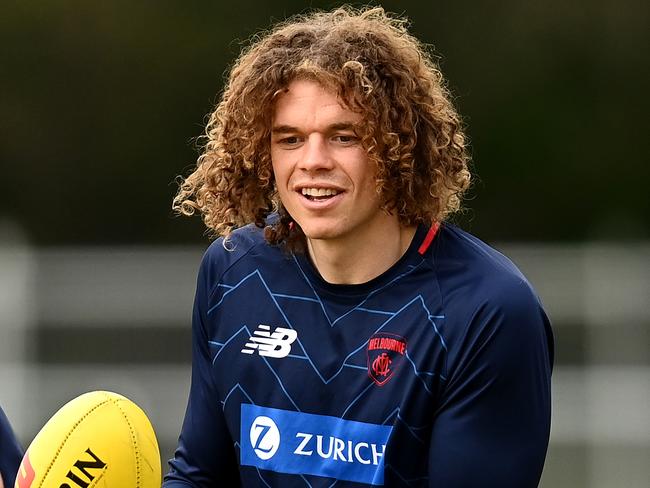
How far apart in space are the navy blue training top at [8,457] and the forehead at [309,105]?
3.60 feet

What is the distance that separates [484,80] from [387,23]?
8.13m

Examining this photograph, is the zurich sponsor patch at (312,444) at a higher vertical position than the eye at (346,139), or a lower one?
lower

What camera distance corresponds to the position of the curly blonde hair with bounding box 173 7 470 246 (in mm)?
3859

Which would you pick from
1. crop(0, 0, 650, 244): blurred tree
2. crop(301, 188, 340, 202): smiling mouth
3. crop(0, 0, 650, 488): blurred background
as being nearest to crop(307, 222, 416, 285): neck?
crop(301, 188, 340, 202): smiling mouth

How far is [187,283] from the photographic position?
358 inches

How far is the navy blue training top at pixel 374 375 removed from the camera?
147 inches

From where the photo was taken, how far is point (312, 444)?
3.90 meters

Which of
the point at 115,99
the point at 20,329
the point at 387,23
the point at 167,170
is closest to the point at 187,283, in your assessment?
the point at 20,329

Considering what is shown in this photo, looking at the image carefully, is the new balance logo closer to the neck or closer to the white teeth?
the neck

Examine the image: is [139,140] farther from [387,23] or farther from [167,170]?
[387,23]

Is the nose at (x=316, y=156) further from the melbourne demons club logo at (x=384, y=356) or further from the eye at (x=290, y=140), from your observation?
the melbourne demons club logo at (x=384, y=356)

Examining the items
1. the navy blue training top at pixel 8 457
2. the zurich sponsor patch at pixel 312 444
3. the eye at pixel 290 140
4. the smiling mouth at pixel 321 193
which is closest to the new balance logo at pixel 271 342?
the zurich sponsor patch at pixel 312 444

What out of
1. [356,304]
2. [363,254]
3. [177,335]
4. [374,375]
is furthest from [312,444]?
[177,335]

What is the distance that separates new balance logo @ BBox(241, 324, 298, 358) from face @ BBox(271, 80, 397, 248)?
0.29 m
